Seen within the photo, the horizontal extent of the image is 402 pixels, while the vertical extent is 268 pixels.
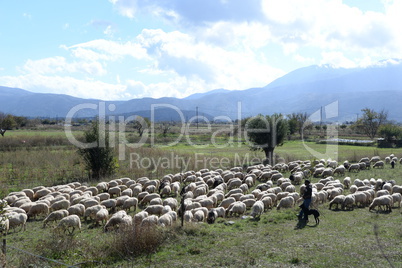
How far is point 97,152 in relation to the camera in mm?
27484

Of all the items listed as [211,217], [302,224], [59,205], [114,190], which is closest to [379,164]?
[302,224]

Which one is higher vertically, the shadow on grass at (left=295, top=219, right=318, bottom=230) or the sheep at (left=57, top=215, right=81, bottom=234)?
the sheep at (left=57, top=215, right=81, bottom=234)

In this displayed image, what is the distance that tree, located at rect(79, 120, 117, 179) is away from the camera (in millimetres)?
27469

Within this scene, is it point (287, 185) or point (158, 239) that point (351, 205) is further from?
point (158, 239)

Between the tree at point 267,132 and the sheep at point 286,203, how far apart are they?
19.8 m

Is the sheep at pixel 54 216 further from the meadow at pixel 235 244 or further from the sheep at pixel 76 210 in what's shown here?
the sheep at pixel 76 210

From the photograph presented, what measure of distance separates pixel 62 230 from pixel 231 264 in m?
7.61

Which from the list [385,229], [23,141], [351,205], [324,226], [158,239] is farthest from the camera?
[23,141]

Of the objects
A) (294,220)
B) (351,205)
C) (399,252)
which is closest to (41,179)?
(294,220)

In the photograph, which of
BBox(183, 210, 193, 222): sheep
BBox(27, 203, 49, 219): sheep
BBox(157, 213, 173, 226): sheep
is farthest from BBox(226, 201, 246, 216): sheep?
BBox(27, 203, 49, 219): sheep

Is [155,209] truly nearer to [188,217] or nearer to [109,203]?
[188,217]

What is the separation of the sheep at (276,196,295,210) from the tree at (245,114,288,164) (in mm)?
19750

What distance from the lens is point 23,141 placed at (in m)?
43.5

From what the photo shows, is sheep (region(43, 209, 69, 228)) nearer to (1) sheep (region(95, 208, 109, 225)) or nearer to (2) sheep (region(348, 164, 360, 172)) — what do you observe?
(1) sheep (region(95, 208, 109, 225))
